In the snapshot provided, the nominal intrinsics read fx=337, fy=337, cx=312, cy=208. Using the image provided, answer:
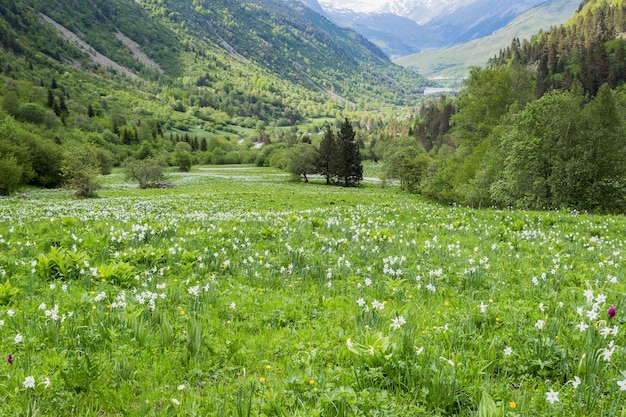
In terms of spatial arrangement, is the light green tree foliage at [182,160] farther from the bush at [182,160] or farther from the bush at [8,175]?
the bush at [8,175]

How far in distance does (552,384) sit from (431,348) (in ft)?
3.93

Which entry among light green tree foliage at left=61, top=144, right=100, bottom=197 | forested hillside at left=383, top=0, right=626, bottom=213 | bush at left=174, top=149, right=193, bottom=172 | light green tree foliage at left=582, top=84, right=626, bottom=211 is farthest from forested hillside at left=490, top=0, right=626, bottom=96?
light green tree foliage at left=61, top=144, right=100, bottom=197

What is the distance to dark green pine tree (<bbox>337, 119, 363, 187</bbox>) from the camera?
257 feet

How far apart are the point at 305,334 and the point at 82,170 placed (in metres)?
47.4

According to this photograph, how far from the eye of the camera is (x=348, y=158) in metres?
78.6

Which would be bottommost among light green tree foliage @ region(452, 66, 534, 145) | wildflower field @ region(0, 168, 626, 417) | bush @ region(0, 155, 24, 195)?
wildflower field @ region(0, 168, 626, 417)

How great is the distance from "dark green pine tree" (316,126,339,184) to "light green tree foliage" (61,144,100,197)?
47.2 metres

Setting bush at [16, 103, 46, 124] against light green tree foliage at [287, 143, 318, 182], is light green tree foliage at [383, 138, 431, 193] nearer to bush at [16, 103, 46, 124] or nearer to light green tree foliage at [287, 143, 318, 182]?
light green tree foliage at [287, 143, 318, 182]

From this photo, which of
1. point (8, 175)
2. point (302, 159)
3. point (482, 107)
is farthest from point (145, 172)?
point (482, 107)

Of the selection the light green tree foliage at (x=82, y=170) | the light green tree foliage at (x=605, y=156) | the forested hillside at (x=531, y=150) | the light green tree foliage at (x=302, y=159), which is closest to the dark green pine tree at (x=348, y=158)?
the light green tree foliage at (x=302, y=159)

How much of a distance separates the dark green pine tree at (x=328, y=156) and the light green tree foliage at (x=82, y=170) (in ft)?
155

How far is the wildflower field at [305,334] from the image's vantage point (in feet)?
10.3

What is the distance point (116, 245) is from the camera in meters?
8.44

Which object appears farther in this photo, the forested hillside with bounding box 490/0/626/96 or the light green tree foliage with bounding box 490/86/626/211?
the forested hillside with bounding box 490/0/626/96
